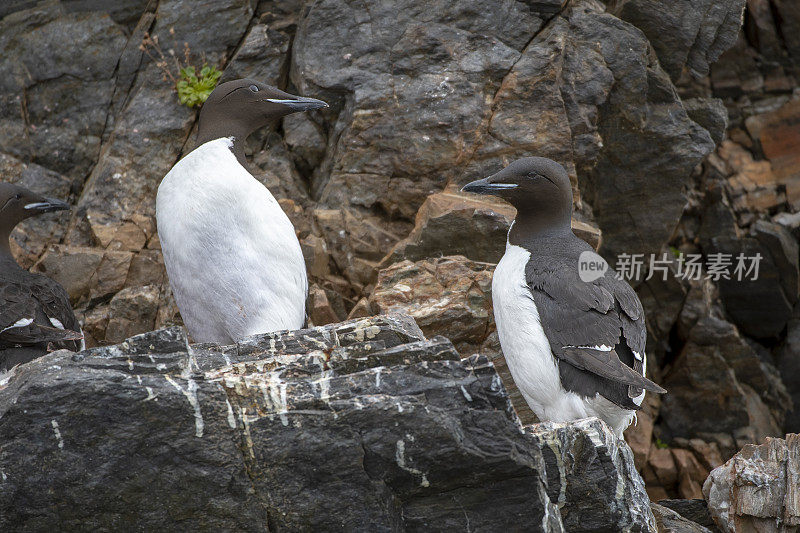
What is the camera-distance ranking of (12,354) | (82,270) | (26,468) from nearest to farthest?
(26,468)
(12,354)
(82,270)

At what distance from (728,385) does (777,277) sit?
1217 millimetres

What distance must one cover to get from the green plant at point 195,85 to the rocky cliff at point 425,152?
5.5 inches

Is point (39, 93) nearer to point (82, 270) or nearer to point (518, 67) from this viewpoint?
point (82, 270)

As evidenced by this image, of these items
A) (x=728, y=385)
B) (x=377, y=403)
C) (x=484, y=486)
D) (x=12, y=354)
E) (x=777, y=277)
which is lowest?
(x=728, y=385)

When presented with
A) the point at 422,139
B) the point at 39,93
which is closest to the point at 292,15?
the point at 422,139

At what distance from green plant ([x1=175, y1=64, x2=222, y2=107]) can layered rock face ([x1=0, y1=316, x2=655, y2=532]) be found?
416cm

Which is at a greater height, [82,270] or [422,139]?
[422,139]

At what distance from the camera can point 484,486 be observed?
159 inches

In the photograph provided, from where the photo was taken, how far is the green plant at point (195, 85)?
791 cm

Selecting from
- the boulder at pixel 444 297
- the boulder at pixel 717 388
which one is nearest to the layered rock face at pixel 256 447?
the boulder at pixel 444 297

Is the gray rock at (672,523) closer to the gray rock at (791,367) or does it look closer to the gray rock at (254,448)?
the gray rock at (254,448)

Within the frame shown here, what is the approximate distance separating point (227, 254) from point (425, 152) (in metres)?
2.24

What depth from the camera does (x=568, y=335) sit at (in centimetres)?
542

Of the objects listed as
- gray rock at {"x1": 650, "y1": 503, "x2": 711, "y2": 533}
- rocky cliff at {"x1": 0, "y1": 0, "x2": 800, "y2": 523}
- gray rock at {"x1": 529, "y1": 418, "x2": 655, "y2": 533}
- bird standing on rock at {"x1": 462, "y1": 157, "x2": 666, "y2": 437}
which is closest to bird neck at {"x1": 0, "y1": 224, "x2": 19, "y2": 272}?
rocky cliff at {"x1": 0, "y1": 0, "x2": 800, "y2": 523}
